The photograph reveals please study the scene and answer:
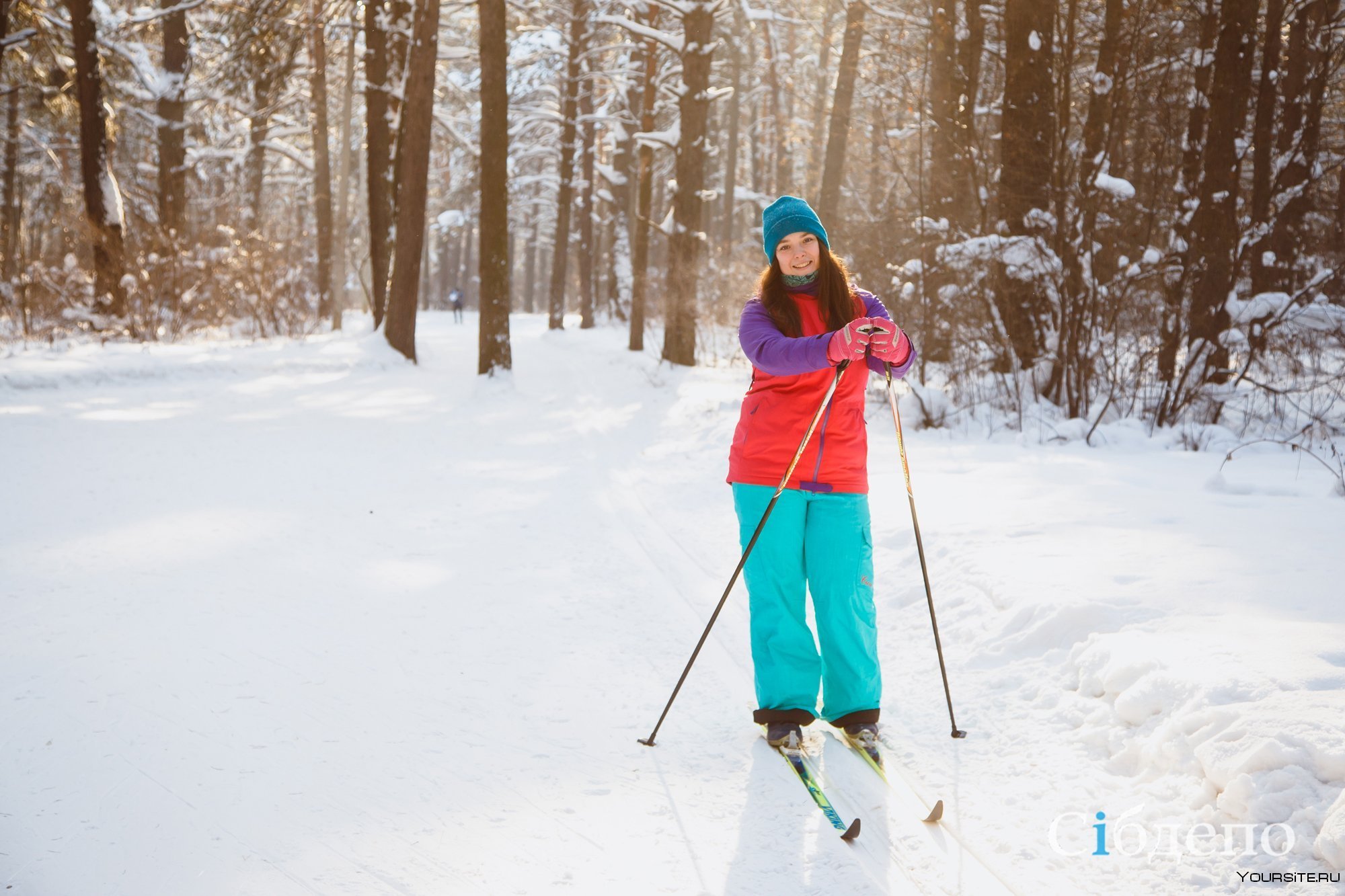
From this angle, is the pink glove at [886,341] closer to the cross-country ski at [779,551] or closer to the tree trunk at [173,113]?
the cross-country ski at [779,551]

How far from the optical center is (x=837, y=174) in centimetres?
1612

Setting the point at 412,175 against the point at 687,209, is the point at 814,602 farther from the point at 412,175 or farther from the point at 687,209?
the point at 412,175

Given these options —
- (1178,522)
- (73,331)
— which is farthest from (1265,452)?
(73,331)

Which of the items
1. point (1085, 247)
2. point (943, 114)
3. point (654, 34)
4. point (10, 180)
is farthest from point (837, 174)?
point (10, 180)

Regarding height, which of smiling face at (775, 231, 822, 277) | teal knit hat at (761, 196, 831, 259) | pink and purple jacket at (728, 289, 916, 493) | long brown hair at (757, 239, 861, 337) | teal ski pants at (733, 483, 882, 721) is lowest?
teal ski pants at (733, 483, 882, 721)

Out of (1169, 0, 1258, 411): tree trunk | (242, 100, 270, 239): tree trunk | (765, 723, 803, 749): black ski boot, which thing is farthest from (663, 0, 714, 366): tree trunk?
(765, 723, 803, 749): black ski boot

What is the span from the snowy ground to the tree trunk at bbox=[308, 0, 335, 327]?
14118 mm

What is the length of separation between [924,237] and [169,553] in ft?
25.2

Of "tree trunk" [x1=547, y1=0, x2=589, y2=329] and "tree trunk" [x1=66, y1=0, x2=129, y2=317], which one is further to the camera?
"tree trunk" [x1=547, y1=0, x2=589, y2=329]

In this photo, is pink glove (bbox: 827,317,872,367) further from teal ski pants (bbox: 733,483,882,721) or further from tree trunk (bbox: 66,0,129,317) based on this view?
tree trunk (bbox: 66,0,129,317)

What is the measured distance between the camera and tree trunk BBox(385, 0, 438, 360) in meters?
13.7

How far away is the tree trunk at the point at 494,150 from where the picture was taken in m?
12.8

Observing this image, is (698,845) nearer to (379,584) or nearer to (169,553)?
(379,584)

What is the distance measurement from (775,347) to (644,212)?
1528 centimetres
